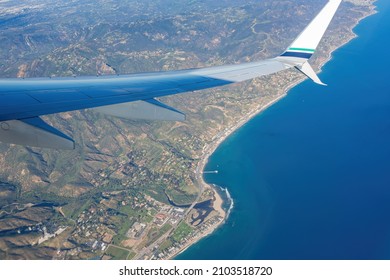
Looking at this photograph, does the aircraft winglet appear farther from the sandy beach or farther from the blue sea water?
the sandy beach

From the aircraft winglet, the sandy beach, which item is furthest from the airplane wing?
the sandy beach

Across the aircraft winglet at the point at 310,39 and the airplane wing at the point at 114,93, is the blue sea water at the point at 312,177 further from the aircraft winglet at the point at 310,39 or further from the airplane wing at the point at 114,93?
the aircraft winglet at the point at 310,39

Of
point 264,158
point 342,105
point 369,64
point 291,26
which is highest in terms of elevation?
point 291,26

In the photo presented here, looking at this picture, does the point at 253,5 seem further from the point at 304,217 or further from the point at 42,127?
the point at 42,127

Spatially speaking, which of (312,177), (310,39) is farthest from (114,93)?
(312,177)

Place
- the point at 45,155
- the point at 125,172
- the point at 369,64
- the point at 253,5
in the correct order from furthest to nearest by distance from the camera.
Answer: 1. the point at 253,5
2. the point at 369,64
3. the point at 45,155
4. the point at 125,172

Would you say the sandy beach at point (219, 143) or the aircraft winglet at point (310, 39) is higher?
the aircraft winglet at point (310, 39)

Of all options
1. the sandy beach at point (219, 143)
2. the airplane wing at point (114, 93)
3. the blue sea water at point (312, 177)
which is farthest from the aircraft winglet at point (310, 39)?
the sandy beach at point (219, 143)

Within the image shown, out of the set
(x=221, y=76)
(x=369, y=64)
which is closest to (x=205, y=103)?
(x=369, y=64)
